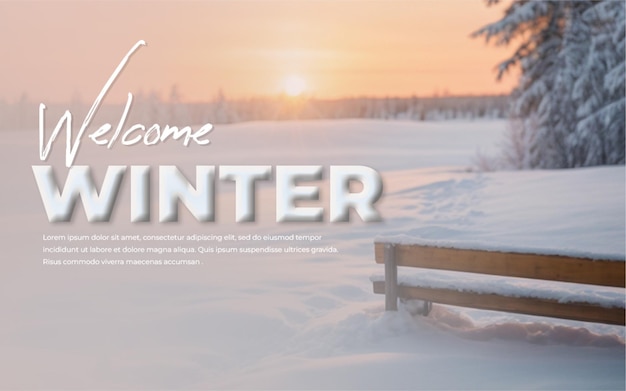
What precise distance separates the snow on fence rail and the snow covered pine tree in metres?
15.8

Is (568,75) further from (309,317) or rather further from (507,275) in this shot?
(507,275)

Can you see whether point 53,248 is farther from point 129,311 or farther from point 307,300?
point 307,300

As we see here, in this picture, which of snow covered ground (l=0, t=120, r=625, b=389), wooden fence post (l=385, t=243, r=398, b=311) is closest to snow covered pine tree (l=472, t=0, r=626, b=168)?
snow covered ground (l=0, t=120, r=625, b=389)

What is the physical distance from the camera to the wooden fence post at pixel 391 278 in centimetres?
676

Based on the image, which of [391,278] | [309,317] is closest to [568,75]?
[309,317]

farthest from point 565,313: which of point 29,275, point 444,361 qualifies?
point 29,275

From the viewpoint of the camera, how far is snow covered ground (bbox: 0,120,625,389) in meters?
5.92

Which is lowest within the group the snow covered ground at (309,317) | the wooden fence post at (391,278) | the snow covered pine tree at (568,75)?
the snow covered ground at (309,317)

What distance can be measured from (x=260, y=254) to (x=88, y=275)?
280 cm

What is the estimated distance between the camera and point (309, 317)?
8.10 metres

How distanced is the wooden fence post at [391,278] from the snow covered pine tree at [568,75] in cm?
1576

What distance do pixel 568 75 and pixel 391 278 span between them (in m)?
17.2

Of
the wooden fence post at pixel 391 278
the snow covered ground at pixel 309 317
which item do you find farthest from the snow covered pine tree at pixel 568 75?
the wooden fence post at pixel 391 278

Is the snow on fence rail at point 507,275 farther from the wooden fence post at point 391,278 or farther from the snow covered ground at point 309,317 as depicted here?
the snow covered ground at point 309,317
